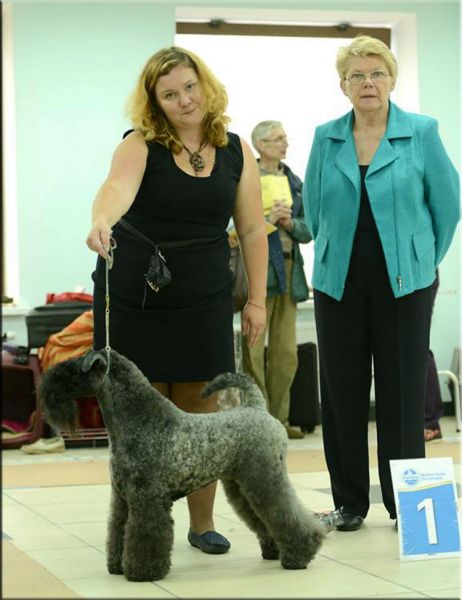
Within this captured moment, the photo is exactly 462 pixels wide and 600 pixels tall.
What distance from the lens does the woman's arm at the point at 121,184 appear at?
8.87ft

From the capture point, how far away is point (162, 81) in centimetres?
283

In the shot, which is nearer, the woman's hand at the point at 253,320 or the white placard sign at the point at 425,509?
the white placard sign at the point at 425,509

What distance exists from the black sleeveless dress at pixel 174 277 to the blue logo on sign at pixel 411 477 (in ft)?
1.89

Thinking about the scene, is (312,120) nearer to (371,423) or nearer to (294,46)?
(294,46)

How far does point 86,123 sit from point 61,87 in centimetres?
26

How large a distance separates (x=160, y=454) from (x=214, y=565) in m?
0.49

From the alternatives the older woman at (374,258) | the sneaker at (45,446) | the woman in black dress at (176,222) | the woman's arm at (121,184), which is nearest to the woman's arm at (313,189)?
the older woman at (374,258)

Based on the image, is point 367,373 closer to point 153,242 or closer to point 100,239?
point 153,242

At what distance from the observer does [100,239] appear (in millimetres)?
2598

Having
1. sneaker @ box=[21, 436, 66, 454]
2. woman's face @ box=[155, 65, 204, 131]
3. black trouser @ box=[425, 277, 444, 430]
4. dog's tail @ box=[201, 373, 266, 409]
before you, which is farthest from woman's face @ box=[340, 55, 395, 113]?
sneaker @ box=[21, 436, 66, 454]

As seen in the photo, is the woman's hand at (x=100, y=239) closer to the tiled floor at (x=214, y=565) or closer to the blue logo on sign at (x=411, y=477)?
the tiled floor at (x=214, y=565)

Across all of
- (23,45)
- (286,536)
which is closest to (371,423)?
(23,45)

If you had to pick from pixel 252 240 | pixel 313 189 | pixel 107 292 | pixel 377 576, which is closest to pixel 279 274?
pixel 313 189

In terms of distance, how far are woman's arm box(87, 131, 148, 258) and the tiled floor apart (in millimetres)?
809
